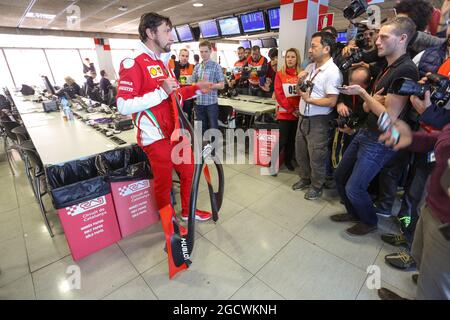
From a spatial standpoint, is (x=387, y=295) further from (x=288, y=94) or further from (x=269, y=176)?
(x=288, y=94)

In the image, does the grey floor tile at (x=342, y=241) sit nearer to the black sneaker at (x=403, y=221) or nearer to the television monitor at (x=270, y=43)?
the black sneaker at (x=403, y=221)

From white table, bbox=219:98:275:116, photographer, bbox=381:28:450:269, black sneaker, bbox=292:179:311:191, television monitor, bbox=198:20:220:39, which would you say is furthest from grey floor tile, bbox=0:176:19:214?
television monitor, bbox=198:20:220:39

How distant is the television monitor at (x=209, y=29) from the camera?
5871 millimetres

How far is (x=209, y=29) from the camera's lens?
240 inches

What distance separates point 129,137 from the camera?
213cm

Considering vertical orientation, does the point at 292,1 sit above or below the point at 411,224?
above

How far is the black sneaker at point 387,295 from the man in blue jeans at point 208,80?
262cm

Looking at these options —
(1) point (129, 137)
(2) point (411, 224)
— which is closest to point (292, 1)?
(1) point (129, 137)

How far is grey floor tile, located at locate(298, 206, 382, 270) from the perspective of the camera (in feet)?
5.49

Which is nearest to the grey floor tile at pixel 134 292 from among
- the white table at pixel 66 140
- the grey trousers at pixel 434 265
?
the white table at pixel 66 140

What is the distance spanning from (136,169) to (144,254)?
668 mm

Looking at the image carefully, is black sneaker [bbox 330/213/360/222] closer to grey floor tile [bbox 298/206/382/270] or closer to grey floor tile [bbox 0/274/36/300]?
grey floor tile [bbox 298/206/382/270]
